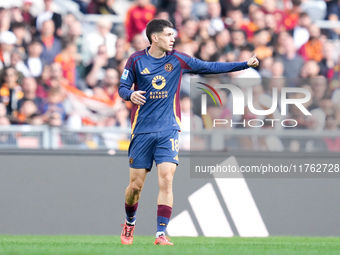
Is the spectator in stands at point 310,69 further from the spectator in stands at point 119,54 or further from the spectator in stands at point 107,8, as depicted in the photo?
the spectator in stands at point 107,8

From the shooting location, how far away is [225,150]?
10250 millimetres

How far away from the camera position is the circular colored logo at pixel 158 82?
7133mm

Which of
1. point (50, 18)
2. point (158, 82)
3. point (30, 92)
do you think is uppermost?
point (50, 18)

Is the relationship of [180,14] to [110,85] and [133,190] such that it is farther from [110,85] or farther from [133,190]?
[133,190]

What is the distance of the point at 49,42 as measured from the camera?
40.5ft

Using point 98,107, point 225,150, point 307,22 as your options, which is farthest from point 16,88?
point 307,22

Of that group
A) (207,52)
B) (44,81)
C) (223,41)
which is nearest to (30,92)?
(44,81)

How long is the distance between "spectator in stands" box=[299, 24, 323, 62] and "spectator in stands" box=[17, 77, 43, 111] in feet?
16.0

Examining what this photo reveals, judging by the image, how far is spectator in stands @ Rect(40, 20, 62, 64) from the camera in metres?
12.2

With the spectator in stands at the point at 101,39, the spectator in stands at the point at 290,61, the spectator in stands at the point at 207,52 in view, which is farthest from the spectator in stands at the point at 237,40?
the spectator in stands at the point at 101,39

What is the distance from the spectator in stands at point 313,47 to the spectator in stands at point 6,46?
5.14 m

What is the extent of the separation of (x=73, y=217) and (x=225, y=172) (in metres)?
2.23

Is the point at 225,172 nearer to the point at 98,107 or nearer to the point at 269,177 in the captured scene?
the point at 269,177

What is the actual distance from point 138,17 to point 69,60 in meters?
1.60
